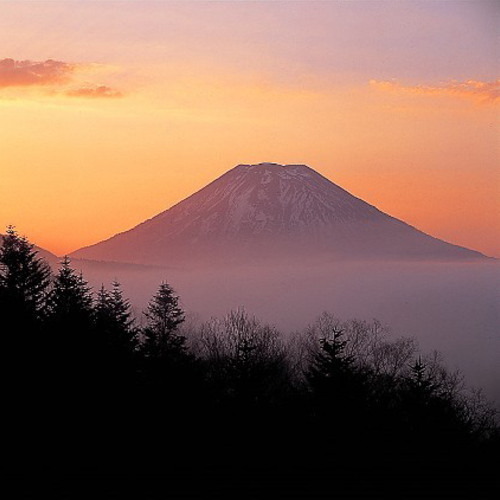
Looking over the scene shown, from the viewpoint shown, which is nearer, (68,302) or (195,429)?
(195,429)

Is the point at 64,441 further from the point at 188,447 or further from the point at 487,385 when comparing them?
the point at 487,385

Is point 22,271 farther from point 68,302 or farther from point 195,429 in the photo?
point 195,429

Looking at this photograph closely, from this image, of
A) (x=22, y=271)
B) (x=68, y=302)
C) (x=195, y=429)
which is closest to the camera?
(x=195, y=429)

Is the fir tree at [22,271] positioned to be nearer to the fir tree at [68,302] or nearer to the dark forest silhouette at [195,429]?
the fir tree at [68,302]

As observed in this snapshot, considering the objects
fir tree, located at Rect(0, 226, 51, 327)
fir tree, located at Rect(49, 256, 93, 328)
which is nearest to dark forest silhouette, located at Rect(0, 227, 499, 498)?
fir tree, located at Rect(49, 256, 93, 328)

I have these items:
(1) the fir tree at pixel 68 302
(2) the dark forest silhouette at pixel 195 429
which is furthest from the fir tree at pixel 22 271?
(2) the dark forest silhouette at pixel 195 429

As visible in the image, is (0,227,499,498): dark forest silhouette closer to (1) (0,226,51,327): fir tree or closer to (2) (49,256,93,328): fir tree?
(2) (49,256,93,328): fir tree

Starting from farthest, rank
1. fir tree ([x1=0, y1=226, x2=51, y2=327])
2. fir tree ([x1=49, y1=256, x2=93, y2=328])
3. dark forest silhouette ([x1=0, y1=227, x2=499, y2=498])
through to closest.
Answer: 1. fir tree ([x1=0, y1=226, x2=51, y2=327])
2. fir tree ([x1=49, y1=256, x2=93, y2=328])
3. dark forest silhouette ([x1=0, y1=227, x2=499, y2=498])

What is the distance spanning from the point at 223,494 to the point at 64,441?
3671 mm

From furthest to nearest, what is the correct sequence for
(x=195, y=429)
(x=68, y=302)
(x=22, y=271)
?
(x=22, y=271), (x=68, y=302), (x=195, y=429)

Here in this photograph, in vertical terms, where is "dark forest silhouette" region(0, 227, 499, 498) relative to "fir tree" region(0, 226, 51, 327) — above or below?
below

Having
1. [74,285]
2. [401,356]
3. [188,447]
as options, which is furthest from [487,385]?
[188,447]

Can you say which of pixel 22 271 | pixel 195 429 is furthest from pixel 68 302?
pixel 195 429

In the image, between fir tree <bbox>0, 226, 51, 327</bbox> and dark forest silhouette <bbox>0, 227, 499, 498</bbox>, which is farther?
fir tree <bbox>0, 226, 51, 327</bbox>
